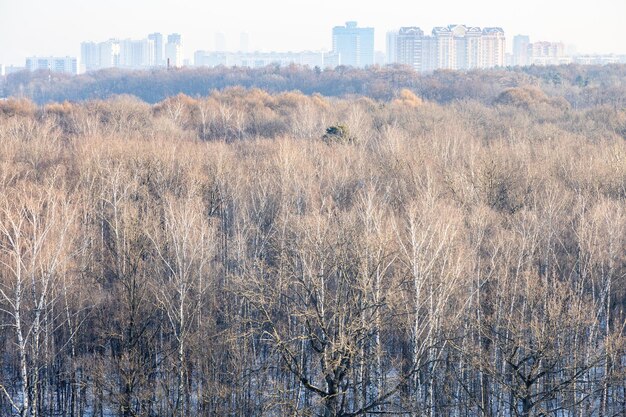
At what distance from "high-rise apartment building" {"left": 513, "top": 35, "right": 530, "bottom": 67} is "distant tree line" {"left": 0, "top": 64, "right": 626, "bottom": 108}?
8546 cm

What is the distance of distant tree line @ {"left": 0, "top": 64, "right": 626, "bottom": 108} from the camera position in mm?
67175

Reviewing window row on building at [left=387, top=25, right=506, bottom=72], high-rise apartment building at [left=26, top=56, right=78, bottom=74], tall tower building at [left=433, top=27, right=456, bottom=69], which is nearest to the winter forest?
window row on building at [left=387, top=25, right=506, bottom=72]

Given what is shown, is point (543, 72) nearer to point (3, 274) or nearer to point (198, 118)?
point (198, 118)

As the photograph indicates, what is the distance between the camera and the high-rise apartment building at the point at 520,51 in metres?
173

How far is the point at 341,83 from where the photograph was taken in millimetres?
81375

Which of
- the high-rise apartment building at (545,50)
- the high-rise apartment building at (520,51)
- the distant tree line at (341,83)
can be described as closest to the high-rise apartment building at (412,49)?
the high-rise apartment building at (520,51)

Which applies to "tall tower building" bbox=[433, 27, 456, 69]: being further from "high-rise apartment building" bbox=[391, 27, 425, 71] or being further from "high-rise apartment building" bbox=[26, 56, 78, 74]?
"high-rise apartment building" bbox=[26, 56, 78, 74]

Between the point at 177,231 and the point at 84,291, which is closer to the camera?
the point at 177,231

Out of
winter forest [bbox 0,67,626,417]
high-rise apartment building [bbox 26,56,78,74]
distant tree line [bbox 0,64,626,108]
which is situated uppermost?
high-rise apartment building [bbox 26,56,78,74]

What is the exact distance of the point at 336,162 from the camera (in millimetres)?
31359

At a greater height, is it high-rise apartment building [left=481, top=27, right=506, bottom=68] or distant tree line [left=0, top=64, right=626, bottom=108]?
high-rise apartment building [left=481, top=27, right=506, bottom=68]

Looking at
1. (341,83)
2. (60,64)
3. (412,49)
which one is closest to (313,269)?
(341,83)

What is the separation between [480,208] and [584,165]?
8012mm

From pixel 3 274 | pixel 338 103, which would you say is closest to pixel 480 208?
pixel 3 274
